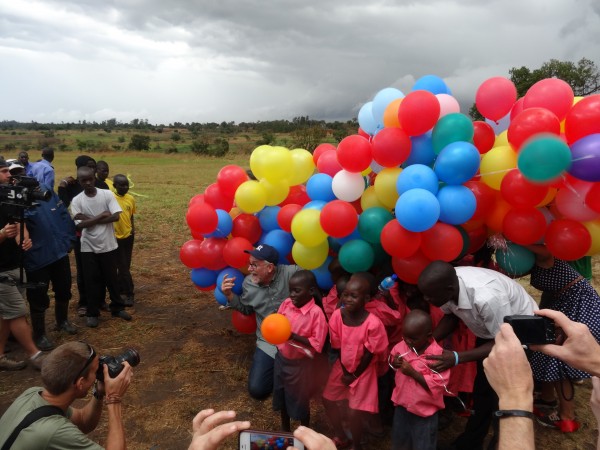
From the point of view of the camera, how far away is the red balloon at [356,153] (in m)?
3.50

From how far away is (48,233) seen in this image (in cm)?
485

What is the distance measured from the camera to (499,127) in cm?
A: 364

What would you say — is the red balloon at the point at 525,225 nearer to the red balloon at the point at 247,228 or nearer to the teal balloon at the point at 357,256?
the teal balloon at the point at 357,256

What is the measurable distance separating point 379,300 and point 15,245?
13.1 feet

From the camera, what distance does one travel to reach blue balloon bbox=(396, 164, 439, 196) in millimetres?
3094

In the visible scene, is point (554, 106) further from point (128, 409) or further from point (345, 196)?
point (128, 409)

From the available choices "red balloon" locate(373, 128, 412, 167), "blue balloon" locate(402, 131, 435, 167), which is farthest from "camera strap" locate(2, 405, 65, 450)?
"blue balloon" locate(402, 131, 435, 167)

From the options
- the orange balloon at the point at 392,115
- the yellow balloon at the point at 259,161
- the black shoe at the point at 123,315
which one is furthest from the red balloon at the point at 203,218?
the black shoe at the point at 123,315

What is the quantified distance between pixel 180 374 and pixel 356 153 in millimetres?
3164

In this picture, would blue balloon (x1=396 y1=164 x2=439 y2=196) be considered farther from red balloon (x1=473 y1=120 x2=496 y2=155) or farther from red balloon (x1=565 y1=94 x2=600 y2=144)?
red balloon (x1=565 y1=94 x2=600 y2=144)

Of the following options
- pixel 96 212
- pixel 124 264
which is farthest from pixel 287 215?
pixel 124 264

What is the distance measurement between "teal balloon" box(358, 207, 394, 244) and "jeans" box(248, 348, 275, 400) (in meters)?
1.62

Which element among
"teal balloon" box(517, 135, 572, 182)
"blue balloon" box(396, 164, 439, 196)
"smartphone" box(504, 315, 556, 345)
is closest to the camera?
"smartphone" box(504, 315, 556, 345)

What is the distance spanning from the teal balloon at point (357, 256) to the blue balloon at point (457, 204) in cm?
72
